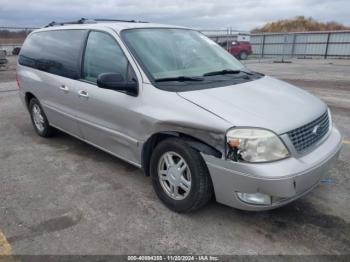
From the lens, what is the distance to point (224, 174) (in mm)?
2658

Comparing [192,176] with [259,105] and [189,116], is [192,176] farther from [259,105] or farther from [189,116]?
[259,105]

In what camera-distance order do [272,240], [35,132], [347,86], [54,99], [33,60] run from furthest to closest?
1. [347,86]
2. [35,132]
3. [33,60]
4. [54,99]
5. [272,240]

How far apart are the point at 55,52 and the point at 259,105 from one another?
3094 mm

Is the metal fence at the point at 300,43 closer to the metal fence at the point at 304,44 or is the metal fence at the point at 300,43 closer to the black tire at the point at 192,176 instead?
the metal fence at the point at 304,44

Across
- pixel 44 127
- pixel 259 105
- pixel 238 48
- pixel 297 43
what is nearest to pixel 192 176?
pixel 259 105

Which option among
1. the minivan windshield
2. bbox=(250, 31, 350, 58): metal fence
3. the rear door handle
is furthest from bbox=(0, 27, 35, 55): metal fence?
the minivan windshield

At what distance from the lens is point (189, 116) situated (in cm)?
280

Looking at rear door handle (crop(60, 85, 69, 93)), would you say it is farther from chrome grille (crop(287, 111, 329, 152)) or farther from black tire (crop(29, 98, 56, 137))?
chrome grille (crop(287, 111, 329, 152))

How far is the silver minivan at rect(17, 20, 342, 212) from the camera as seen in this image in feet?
8.50

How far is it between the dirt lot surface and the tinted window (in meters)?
1.27

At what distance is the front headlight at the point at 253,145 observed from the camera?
8.39ft

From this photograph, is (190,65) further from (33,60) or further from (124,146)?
(33,60)

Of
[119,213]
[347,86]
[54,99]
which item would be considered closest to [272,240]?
[119,213]

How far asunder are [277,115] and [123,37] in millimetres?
1819
